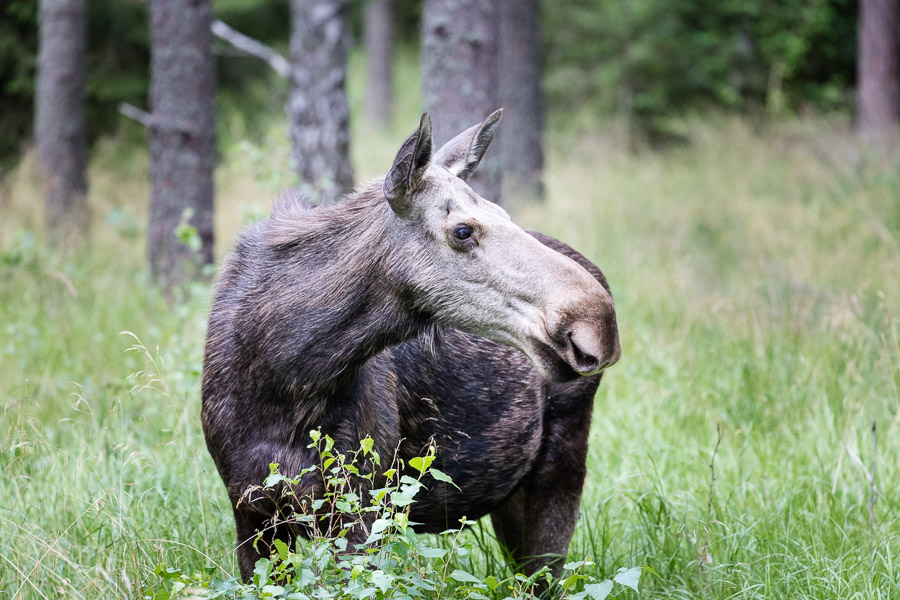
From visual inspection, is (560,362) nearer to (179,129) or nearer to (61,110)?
(179,129)

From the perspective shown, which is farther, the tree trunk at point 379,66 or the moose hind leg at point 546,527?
the tree trunk at point 379,66

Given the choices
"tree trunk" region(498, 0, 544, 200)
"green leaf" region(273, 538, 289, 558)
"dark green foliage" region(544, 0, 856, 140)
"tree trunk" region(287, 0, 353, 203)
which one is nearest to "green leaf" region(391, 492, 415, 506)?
"green leaf" region(273, 538, 289, 558)

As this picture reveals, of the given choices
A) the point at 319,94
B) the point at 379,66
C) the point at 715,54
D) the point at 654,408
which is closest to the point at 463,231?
the point at 654,408

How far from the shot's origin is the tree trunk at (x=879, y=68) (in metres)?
12.9

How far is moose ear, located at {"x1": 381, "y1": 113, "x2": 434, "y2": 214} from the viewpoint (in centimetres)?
288

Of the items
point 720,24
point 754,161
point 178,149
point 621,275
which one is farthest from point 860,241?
point 720,24

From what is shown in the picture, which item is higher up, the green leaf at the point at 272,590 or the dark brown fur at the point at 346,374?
the dark brown fur at the point at 346,374

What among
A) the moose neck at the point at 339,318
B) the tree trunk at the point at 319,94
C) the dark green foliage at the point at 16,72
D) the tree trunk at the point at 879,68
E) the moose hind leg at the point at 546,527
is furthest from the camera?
the tree trunk at the point at 879,68

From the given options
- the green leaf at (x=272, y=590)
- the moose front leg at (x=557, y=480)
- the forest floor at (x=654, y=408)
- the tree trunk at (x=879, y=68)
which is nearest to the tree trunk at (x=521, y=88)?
the forest floor at (x=654, y=408)

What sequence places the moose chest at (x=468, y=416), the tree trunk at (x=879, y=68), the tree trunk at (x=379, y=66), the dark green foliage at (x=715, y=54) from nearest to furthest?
the moose chest at (x=468, y=416) → the tree trunk at (x=879, y=68) → the dark green foliage at (x=715, y=54) → the tree trunk at (x=379, y=66)

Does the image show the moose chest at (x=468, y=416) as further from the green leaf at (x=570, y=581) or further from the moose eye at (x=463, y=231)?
the green leaf at (x=570, y=581)

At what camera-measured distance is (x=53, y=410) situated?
524cm

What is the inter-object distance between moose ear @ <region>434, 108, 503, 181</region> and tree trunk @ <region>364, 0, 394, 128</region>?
69.4 ft

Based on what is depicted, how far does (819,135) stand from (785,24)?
317 cm
